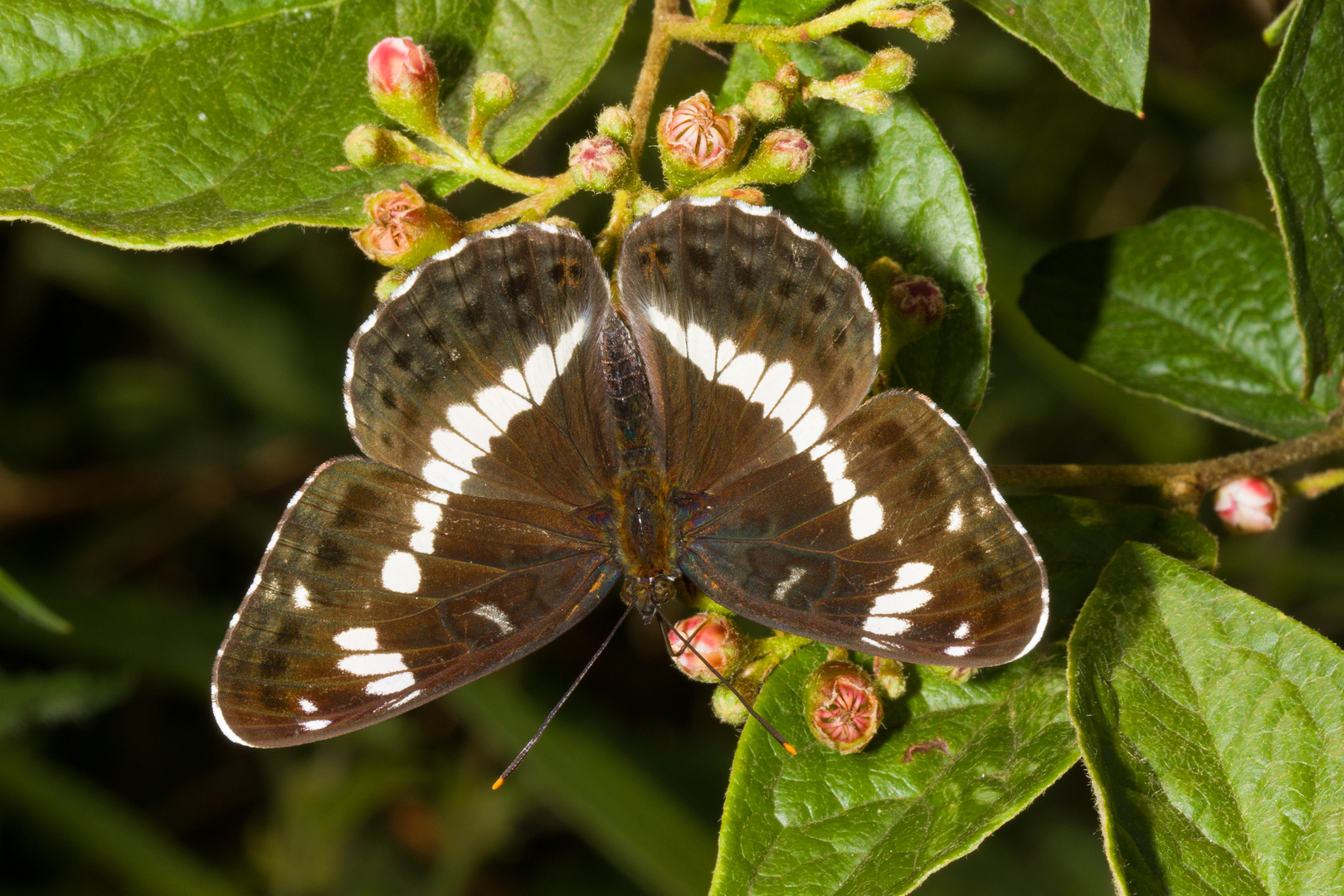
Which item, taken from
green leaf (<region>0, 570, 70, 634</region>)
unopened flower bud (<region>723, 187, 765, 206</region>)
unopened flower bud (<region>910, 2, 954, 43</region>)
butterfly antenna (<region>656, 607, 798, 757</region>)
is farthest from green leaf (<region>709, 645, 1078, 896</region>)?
green leaf (<region>0, 570, 70, 634</region>)

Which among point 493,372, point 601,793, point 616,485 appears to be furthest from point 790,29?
point 601,793

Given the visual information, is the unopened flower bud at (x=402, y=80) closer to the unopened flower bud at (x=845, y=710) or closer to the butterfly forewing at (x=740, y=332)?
the butterfly forewing at (x=740, y=332)

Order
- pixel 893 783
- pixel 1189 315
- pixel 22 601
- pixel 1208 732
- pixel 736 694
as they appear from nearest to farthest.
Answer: pixel 1208 732, pixel 893 783, pixel 736 694, pixel 22 601, pixel 1189 315

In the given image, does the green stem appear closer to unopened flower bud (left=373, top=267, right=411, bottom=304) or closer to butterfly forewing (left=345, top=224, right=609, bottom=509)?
butterfly forewing (left=345, top=224, right=609, bottom=509)

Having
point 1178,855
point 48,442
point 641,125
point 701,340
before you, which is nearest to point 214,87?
point 641,125

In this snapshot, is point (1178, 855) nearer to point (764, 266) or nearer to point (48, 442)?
point (764, 266)

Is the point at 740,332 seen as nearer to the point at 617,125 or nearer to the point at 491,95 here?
the point at 617,125
